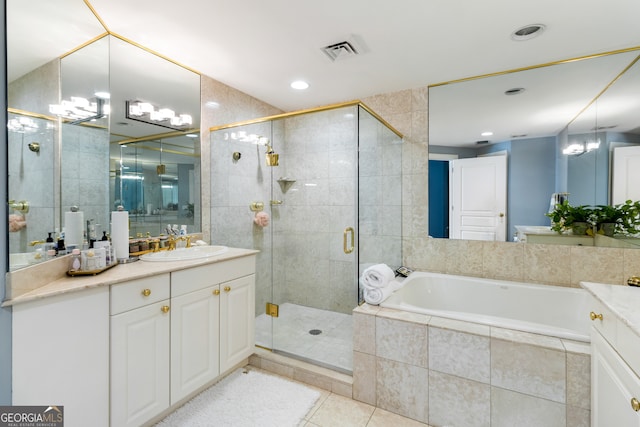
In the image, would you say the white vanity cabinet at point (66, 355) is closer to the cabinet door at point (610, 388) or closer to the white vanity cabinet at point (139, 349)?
the white vanity cabinet at point (139, 349)

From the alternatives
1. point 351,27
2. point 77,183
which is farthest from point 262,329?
point 351,27

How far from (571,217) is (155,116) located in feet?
11.1

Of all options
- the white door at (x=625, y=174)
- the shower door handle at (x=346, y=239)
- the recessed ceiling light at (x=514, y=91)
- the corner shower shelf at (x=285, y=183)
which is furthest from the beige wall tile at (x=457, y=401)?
the recessed ceiling light at (x=514, y=91)

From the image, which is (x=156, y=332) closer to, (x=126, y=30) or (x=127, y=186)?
(x=127, y=186)

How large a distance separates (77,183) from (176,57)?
4.07ft

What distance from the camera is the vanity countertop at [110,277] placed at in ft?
3.75

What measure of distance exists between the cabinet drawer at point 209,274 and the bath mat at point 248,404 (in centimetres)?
73

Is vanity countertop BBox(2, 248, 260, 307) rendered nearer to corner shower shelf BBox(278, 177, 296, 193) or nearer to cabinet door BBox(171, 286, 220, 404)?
cabinet door BBox(171, 286, 220, 404)

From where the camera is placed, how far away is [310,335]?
8.55 feet

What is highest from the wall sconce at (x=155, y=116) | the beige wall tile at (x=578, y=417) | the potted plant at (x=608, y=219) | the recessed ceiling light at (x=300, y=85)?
the recessed ceiling light at (x=300, y=85)

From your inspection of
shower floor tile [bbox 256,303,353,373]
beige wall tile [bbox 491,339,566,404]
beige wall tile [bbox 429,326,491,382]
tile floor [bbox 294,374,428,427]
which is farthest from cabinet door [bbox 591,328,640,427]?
shower floor tile [bbox 256,303,353,373]

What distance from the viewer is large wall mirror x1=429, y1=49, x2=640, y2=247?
213 centimetres

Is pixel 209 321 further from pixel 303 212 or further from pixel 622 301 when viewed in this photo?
pixel 622 301

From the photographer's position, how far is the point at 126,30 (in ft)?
6.22
